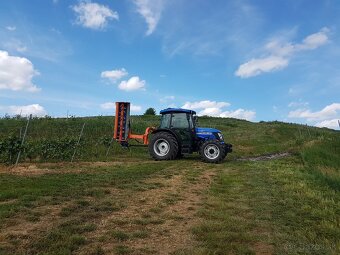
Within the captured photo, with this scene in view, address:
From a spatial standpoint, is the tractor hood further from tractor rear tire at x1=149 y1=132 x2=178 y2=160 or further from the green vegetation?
the green vegetation

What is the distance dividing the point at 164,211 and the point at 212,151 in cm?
939

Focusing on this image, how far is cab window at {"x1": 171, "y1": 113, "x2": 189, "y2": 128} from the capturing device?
17.6 meters

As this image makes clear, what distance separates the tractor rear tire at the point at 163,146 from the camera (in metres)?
17.3

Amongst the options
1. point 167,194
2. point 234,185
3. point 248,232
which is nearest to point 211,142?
point 234,185

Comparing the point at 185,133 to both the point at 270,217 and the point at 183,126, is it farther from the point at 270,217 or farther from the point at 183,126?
the point at 270,217

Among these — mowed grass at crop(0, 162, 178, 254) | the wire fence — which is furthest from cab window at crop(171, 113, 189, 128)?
mowed grass at crop(0, 162, 178, 254)

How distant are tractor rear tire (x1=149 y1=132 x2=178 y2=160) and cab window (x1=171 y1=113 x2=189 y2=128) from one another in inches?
21.4

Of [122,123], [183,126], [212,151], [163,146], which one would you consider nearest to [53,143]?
[122,123]

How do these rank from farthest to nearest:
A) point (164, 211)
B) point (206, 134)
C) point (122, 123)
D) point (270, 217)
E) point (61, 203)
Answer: point (122, 123) < point (206, 134) < point (61, 203) < point (164, 211) < point (270, 217)

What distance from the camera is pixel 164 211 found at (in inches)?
303

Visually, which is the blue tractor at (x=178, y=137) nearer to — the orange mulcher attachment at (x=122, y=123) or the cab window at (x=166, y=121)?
the cab window at (x=166, y=121)

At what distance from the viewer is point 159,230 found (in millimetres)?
6406

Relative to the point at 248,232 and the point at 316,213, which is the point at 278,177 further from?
the point at 248,232

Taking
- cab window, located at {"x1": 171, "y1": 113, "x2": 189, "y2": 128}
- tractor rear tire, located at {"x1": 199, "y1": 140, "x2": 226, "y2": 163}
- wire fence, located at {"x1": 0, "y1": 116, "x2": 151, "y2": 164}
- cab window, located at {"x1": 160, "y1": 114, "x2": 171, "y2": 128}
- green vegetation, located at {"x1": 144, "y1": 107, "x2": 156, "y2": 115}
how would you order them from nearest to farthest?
wire fence, located at {"x1": 0, "y1": 116, "x2": 151, "y2": 164} < tractor rear tire, located at {"x1": 199, "y1": 140, "x2": 226, "y2": 163} < cab window, located at {"x1": 171, "y1": 113, "x2": 189, "y2": 128} < cab window, located at {"x1": 160, "y1": 114, "x2": 171, "y2": 128} < green vegetation, located at {"x1": 144, "y1": 107, "x2": 156, "y2": 115}
